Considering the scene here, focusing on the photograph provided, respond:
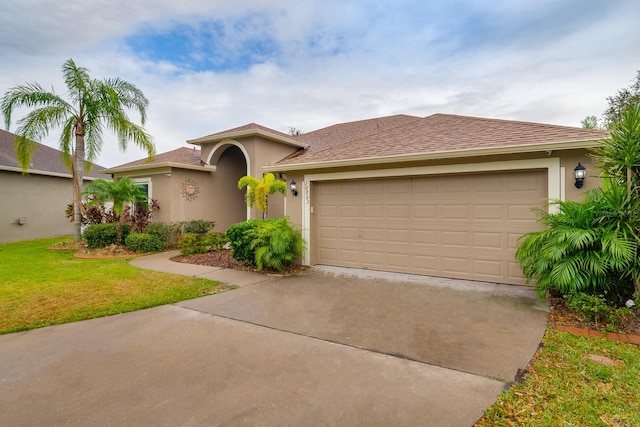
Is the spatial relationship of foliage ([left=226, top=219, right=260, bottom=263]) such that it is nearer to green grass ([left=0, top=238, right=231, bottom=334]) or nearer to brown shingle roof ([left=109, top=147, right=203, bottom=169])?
green grass ([left=0, top=238, right=231, bottom=334])

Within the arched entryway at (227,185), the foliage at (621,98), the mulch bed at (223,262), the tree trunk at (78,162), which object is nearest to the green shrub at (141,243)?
the mulch bed at (223,262)

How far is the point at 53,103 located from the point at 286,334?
12303 millimetres

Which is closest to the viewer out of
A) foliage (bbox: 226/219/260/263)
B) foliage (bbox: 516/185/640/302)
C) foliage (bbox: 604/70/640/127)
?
foliage (bbox: 516/185/640/302)

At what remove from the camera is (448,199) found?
6.67 metres

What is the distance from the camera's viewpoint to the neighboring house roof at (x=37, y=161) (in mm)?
13680

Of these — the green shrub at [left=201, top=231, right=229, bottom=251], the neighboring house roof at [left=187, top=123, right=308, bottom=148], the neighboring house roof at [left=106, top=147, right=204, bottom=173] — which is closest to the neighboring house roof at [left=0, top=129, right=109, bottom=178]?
the neighboring house roof at [left=106, top=147, right=204, bottom=173]

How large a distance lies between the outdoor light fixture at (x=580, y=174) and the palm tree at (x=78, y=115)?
41.1ft

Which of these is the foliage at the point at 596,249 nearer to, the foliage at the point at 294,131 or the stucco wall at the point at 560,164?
the stucco wall at the point at 560,164

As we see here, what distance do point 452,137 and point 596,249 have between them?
12.1 feet

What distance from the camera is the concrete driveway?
98.1 inches

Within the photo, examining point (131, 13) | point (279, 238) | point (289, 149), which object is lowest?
point (279, 238)

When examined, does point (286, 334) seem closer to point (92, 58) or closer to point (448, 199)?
point (448, 199)

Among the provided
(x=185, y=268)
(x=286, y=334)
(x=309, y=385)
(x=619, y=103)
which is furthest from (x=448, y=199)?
(x=619, y=103)

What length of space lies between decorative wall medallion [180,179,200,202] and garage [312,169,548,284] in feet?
20.8
